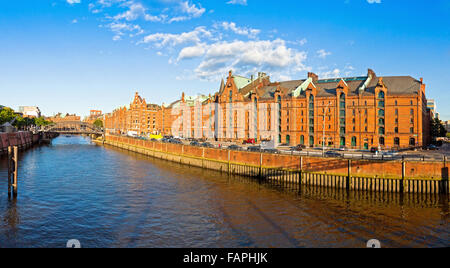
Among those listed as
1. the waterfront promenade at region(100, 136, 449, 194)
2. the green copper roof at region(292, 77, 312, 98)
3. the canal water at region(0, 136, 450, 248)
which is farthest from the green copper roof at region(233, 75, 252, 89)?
the canal water at region(0, 136, 450, 248)

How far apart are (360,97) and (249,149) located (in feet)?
112

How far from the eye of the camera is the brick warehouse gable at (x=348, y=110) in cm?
6581

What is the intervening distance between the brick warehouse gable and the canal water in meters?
26.1

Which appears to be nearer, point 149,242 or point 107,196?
point 149,242

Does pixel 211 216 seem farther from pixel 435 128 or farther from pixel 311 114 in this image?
pixel 435 128

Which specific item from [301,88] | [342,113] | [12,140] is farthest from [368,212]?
[12,140]

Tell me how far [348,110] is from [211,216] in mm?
56819

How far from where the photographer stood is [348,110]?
72688 millimetres

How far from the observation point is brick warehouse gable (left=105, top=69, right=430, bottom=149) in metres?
65.8

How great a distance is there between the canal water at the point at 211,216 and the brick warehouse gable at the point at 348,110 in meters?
26.1

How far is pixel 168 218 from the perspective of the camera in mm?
27797

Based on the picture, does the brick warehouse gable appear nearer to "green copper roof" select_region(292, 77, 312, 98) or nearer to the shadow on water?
"green copper roof" select_region(292, 77, 312, 98)
